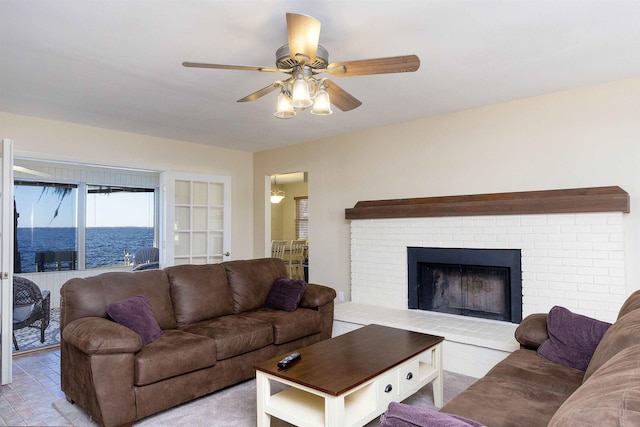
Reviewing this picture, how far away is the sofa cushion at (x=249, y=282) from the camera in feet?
12.8

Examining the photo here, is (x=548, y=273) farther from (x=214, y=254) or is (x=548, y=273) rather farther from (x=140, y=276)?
(x=214, y=254)

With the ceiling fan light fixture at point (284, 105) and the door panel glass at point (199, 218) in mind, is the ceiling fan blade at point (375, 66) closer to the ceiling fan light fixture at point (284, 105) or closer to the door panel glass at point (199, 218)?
the ceiling fan light fixture at point (284, 105)

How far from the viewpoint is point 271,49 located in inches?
103

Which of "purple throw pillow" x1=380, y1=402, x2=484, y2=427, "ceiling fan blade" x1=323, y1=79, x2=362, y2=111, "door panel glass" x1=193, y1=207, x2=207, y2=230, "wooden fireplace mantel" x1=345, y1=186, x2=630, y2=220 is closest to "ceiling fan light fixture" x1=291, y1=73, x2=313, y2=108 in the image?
"ceiling fan blade" x1=323, y1=79, x2=362, y2=111

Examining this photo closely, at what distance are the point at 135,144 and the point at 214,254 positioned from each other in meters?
1.80

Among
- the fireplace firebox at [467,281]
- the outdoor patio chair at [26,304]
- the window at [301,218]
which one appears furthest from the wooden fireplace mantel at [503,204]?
the window at [301,218]

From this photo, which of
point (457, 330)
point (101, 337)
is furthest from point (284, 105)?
point (457, 330)

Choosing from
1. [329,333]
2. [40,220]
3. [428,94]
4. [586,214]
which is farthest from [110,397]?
[40,220]

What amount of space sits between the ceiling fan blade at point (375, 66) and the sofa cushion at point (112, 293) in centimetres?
230

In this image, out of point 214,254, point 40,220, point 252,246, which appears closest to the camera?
point 214,254

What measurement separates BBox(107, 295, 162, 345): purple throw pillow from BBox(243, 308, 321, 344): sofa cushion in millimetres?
920

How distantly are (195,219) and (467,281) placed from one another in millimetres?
3547

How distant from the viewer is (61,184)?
682 centimetres

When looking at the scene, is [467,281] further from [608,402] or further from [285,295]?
[608,402]
